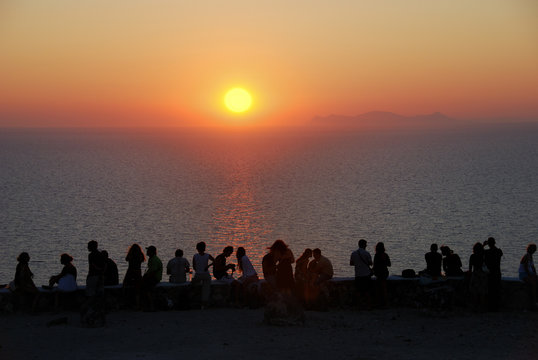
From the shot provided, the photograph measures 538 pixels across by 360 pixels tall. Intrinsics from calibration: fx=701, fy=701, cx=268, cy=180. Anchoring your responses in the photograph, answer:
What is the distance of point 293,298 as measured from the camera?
14.3m

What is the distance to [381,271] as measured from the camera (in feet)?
51.7

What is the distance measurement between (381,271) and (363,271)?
15.8 inches

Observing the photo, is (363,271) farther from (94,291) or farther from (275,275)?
(94,291)

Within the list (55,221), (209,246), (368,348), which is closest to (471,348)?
(368,348)

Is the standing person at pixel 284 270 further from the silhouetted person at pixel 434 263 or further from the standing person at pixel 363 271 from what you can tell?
the silhouetted person at pixel 434 263

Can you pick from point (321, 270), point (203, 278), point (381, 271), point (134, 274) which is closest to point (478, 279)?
point (381, 271)

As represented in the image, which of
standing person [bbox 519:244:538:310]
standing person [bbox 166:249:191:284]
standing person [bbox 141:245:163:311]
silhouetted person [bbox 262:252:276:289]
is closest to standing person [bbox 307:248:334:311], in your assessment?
silhouetted person [bbox 262:252:276:289]

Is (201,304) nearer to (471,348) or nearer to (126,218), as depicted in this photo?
(471,348)

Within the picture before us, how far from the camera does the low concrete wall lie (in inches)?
609

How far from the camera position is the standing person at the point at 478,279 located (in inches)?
602

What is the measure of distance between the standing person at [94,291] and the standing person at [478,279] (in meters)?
7.97

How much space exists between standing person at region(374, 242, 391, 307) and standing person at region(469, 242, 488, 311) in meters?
1.85

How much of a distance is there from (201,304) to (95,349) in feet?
12.7

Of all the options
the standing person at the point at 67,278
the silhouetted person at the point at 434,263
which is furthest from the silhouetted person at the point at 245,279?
the silhouetted person at the point at 434,263
